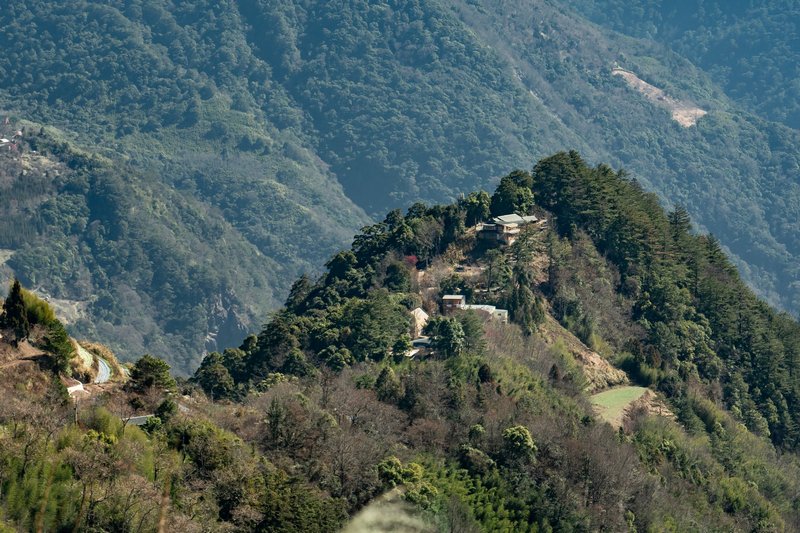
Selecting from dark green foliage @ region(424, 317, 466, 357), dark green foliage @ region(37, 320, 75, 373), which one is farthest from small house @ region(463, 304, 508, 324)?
dark green foliage @ region(37, 320, 75, 373)

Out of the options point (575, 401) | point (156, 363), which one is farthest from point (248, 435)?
point (575, 401)

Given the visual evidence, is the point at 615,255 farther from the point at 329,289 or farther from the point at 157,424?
the point at 157,424

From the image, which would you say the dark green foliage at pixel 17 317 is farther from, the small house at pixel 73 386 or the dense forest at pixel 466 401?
the small house at pixel 73 386

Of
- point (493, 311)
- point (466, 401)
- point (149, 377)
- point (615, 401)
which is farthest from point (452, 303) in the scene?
point (149, 377)

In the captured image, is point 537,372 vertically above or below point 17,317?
above

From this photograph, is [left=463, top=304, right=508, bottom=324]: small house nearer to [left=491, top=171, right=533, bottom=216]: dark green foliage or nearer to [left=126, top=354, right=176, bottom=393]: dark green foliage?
[left=491, top=171, right=533, bottom=216]: dark green foliage

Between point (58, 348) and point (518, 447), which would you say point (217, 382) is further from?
point (58, 348)
